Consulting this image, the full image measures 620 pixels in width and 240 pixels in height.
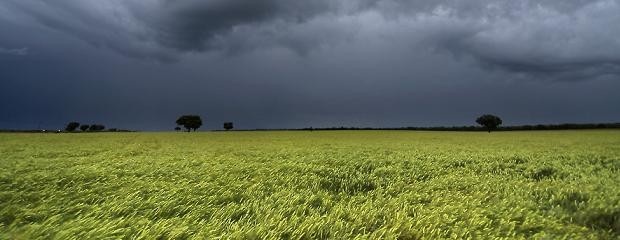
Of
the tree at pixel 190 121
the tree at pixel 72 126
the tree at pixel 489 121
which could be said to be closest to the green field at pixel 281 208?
the tree at pixel 489 121

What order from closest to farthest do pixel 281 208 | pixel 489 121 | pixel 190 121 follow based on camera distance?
pixel 281 208 < pixel 489 121 < pixel 190 121

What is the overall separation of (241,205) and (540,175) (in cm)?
932

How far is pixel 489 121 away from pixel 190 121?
320 ft

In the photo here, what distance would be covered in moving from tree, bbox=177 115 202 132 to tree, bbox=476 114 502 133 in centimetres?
9293

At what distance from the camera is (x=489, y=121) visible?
95.6 m

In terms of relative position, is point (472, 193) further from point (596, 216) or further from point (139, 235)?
point (139, 235)

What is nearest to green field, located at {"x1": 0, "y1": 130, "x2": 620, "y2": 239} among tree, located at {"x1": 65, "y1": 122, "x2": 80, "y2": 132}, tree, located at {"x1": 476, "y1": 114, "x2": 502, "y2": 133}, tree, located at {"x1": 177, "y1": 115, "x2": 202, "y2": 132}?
tree, located at {"x1": 476, "y1": 114, "x2": 502, "y2": 133}

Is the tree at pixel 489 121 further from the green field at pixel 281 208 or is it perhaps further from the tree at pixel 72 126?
the tree at pixel 72 126

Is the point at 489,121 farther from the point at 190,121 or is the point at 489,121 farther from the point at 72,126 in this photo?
the point at 72,126

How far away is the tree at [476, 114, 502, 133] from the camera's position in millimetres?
94750

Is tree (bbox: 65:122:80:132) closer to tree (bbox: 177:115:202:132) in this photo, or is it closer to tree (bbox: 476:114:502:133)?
tree (bbox: 177:115:202:132)

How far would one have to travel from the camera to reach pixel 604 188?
6.91 metres

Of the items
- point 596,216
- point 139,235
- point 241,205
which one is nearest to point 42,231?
point 139,235

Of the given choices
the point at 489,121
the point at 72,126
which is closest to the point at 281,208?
the point at 489,121
